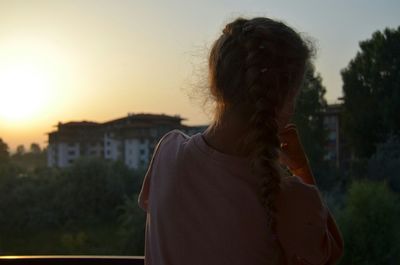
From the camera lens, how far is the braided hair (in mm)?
677

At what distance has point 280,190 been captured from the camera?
674 mm

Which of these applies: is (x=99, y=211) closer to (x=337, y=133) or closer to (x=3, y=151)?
(x=3, y=151)

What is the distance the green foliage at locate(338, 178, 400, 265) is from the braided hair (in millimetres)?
6042

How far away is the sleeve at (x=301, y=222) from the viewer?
68 cm

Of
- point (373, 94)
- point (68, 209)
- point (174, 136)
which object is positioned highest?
point (373, 94)

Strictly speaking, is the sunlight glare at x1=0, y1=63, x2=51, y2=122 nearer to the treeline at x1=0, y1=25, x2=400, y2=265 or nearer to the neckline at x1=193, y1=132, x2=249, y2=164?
the treeline at x1=0, y1=25, x2=400, y2=265

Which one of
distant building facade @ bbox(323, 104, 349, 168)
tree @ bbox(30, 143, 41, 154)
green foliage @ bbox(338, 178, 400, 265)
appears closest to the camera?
tree @ bbox(30, 143, 41, 154)

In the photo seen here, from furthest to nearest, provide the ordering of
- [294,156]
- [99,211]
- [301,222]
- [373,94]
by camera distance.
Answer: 1. [373,94]
2. [99,211]
3. [294,156]
4. [301,222]

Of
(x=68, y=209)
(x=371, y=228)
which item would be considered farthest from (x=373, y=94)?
(x=68, y=209)

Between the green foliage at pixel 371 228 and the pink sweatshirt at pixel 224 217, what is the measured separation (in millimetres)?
5992

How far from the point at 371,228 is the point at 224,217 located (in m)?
6.33

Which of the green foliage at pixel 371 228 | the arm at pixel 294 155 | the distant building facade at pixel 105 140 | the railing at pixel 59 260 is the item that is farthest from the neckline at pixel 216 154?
the green foliage at pixel 371 228

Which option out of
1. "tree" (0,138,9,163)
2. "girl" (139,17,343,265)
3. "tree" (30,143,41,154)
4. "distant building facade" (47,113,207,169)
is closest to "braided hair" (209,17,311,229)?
"girl" (139,17,343,265)

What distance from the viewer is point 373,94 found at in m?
11.3
